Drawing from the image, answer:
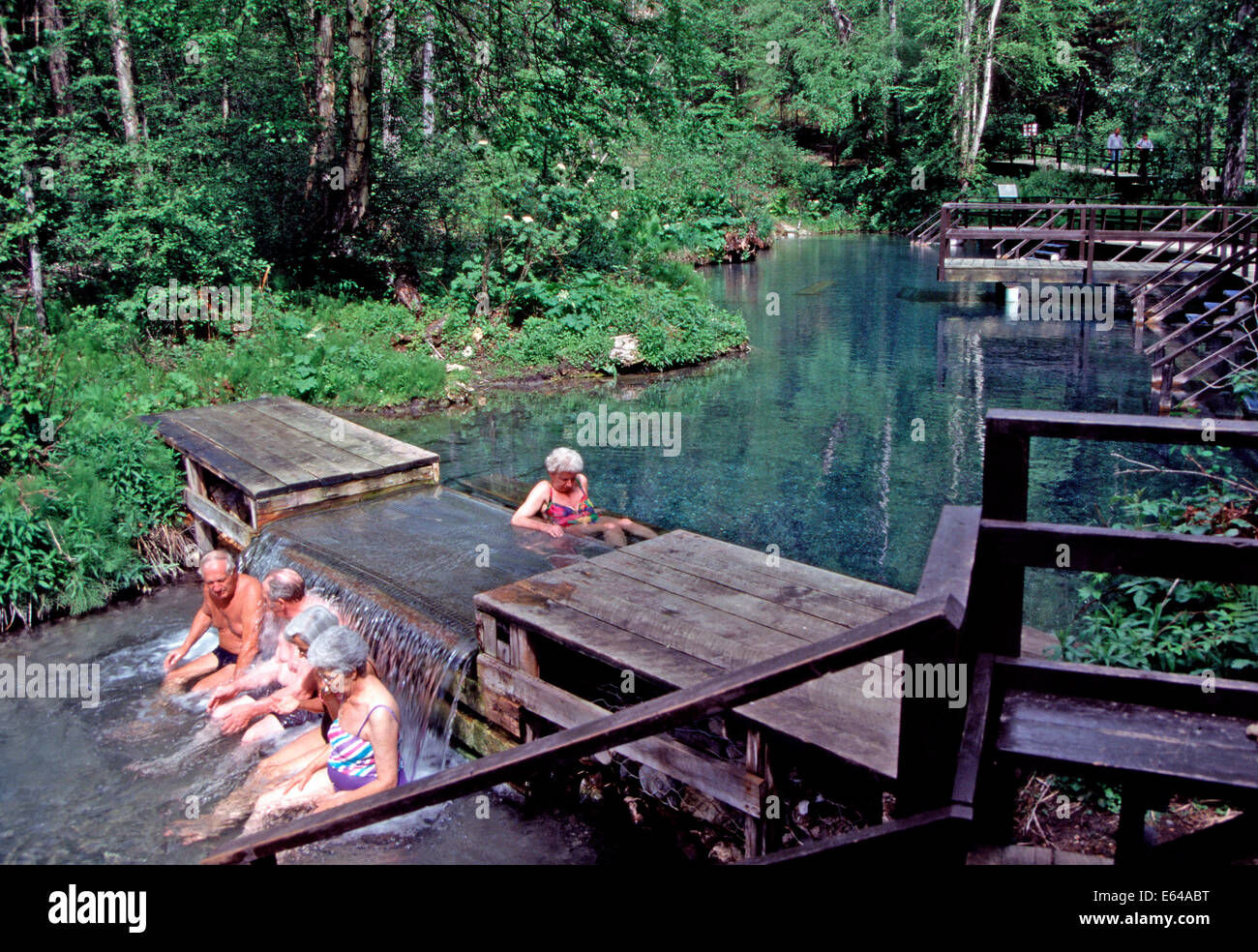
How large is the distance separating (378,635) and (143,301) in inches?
376

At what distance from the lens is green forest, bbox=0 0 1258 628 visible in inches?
388

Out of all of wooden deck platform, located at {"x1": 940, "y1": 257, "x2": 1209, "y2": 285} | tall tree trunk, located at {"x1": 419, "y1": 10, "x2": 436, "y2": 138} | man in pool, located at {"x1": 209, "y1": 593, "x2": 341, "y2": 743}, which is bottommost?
man in pool, located at {"x1": 209, "y1": 593, "x2": 341, "y2": 743}

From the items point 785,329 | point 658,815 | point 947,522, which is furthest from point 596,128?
point 947,522

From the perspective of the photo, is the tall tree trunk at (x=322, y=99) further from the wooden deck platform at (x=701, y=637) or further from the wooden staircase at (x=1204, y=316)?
the wooden deck platform at (x=701, y=637)

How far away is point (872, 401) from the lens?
14781 millimetres

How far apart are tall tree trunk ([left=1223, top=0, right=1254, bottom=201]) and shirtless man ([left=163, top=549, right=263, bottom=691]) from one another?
25715mm

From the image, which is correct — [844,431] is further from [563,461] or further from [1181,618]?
[1181,618]

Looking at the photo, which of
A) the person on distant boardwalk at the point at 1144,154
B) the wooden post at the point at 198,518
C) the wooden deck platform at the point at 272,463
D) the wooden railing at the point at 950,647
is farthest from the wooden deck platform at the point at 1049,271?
the wooden railing at the point at 950,647

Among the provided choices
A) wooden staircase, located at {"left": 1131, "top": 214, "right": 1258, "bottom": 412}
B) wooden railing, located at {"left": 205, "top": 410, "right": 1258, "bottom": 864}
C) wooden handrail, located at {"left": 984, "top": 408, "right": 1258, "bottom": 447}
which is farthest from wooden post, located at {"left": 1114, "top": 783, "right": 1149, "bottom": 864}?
wooden staircase, located at {"left": 1131, "top": 214, "right": 1258, "bottom": 412}

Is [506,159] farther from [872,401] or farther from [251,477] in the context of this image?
[251,477]

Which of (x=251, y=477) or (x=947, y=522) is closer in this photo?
(x=947, y=522)

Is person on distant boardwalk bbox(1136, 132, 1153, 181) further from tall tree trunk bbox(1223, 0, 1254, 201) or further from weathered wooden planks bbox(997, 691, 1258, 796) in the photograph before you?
weathered wooden planks bbox(997, 691, 1258, 796)

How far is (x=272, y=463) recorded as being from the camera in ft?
30.3

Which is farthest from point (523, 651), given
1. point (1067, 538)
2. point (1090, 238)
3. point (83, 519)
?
point (1090, 238)
